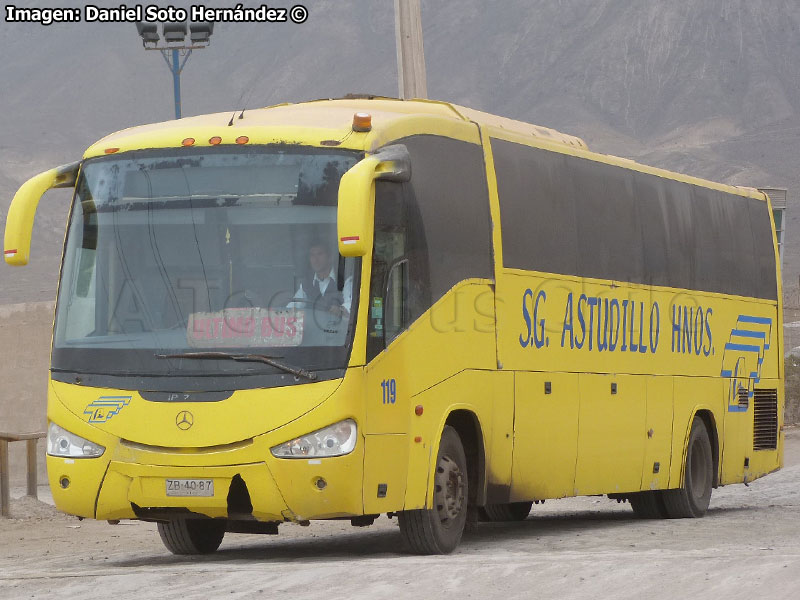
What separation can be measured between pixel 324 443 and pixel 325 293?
0.99 meters

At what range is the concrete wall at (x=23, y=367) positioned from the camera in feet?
83.4

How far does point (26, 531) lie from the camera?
18.1 metres

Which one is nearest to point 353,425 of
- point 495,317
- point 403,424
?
point 403,424

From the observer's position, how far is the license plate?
10711 mm

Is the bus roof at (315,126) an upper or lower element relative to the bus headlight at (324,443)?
upper

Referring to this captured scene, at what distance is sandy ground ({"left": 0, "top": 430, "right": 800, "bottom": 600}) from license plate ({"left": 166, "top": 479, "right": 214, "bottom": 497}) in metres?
0.49

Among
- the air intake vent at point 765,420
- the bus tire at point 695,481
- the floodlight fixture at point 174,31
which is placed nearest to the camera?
the bus tire at point 695,481

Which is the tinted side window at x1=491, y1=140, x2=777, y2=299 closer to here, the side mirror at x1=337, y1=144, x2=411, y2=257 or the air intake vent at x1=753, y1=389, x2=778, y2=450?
the air intake vent at x1=753, y1=389, x2=778, y2=450

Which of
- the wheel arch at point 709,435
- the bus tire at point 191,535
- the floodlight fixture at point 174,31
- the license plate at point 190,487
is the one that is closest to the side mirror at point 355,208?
the license plate at point 190,487

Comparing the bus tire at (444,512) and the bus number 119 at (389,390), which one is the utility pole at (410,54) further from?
the bus number 119 at (389,390)

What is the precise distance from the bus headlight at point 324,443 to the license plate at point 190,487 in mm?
494

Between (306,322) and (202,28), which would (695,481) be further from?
(202,28)

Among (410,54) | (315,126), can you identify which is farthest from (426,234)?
(410,54)

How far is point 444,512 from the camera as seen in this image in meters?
12.0
